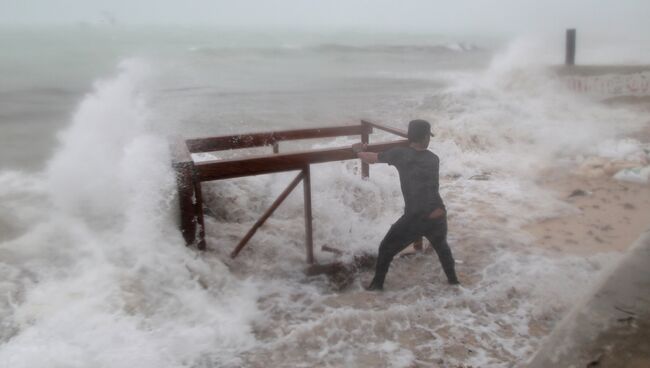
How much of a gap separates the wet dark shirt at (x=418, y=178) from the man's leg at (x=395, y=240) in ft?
0.38

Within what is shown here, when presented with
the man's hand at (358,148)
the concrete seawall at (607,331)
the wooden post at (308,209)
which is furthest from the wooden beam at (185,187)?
the concrete seawall at (607,331)

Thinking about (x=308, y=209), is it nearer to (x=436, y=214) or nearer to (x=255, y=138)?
(x=436, y=214)

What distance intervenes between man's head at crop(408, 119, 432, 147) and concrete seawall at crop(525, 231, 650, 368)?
5.36ft

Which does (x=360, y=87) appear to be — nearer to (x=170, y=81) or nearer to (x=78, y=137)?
(x=170, y=81)

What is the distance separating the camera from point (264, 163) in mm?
3855

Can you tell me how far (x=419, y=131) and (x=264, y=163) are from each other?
126 cm

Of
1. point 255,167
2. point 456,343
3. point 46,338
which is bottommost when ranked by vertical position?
point 456,343

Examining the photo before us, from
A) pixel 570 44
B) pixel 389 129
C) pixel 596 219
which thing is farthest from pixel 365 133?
pixel 570 44

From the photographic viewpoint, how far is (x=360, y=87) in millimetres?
21625

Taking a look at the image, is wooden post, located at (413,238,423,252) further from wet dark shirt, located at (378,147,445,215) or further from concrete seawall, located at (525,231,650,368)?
concrete seawall, located at (525,231,650,368)

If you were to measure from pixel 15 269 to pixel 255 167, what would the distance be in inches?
90.9

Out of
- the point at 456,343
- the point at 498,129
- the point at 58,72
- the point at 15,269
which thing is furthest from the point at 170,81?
the point at 456,343

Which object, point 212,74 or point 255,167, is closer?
point 255,167

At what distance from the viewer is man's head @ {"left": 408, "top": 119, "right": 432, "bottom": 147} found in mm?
3955
